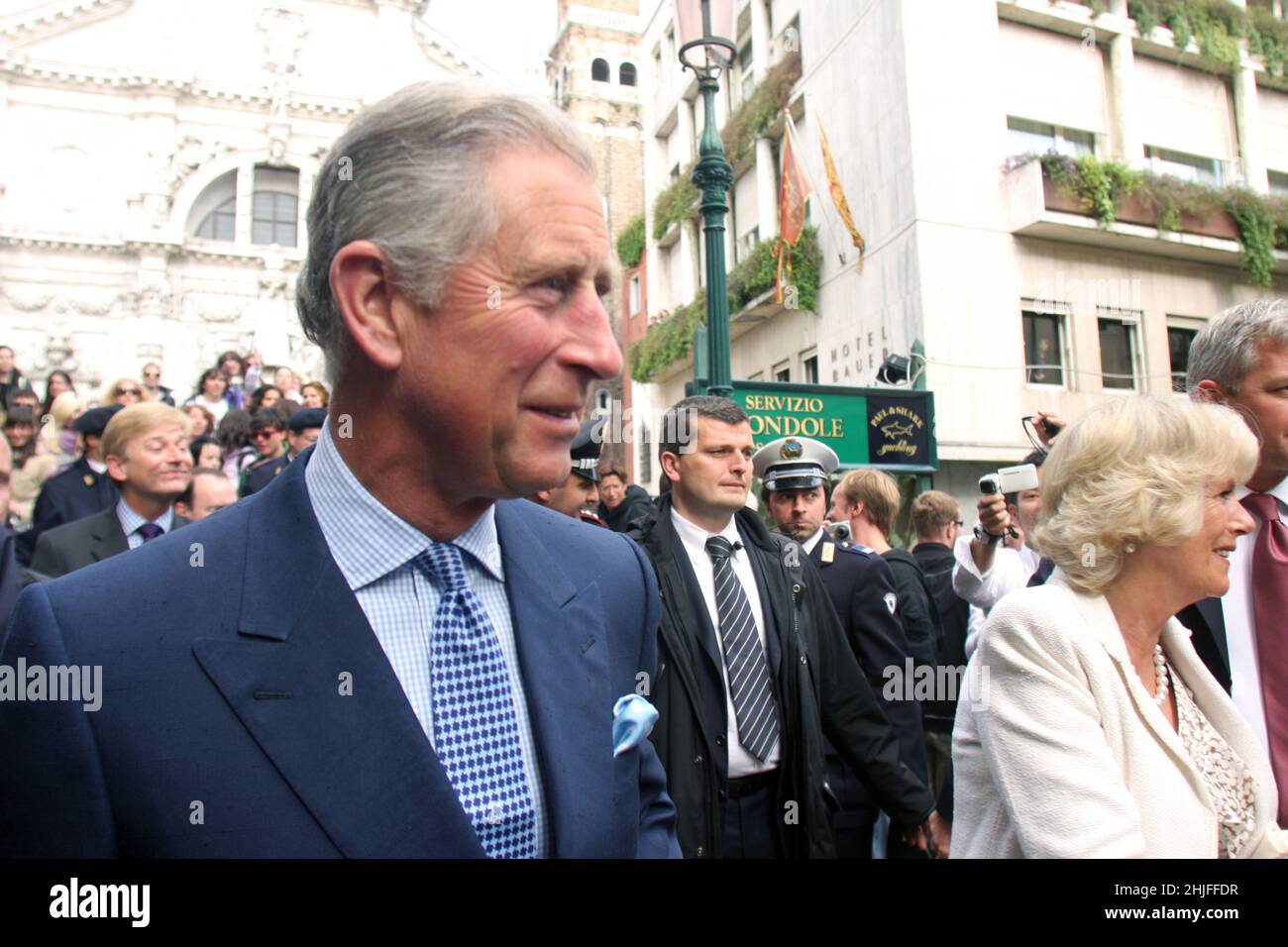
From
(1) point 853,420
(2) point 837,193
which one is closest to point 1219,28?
(2) point 837,193

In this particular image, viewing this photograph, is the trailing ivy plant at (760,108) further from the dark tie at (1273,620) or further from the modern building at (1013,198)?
the dark tie at (1273,620)

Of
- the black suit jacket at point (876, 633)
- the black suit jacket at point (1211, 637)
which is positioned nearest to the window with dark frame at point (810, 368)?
the black suit jacket at point (876, 633)

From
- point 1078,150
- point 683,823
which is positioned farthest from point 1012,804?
point 1078,150

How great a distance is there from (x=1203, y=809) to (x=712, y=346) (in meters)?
4.16

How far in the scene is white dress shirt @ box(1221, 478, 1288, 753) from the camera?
2316mm

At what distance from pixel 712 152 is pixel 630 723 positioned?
191 inches

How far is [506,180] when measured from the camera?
1189 millimetres

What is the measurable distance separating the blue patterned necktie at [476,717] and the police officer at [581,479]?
3250 mm

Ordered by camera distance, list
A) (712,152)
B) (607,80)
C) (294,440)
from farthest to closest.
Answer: (607,80)
(294,440)
(712,152)

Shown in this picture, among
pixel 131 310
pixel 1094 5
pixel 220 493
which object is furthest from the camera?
pixel 131 310

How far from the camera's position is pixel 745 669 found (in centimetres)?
327

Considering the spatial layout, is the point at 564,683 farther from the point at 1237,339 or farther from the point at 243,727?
the point at 1237,339

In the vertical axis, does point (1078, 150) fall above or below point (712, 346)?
above
